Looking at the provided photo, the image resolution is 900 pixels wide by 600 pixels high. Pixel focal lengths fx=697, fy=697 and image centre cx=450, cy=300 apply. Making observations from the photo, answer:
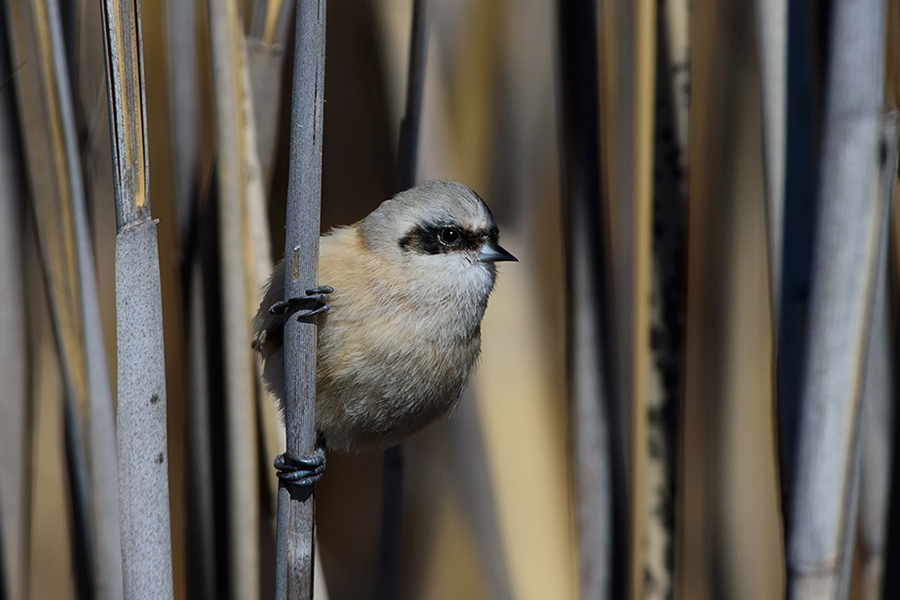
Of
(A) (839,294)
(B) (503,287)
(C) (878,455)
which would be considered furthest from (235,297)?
(C) (878,455)

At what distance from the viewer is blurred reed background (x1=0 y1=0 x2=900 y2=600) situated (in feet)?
3.70

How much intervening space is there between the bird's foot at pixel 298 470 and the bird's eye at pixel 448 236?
15.3 inches

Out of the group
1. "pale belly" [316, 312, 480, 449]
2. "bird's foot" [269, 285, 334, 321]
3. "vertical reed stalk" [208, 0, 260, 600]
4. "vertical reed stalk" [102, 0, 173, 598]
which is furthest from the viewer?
"vertical reed stalk" [208, 0, 260, 600]

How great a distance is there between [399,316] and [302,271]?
0.25 m

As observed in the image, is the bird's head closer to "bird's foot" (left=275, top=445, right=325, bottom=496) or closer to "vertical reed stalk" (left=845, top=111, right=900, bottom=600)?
"bird's foot" (left=275, top=445, right=325, bottom=496)

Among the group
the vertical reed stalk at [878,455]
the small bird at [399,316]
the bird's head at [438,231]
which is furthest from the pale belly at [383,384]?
the vertical reed stalk at [878,455]

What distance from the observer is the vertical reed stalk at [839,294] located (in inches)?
34.9

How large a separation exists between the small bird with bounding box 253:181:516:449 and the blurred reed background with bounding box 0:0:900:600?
0.20 metres

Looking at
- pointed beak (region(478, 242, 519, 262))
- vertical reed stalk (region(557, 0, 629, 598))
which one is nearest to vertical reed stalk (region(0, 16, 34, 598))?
pointed beak (region(478, 242, 519, 262))

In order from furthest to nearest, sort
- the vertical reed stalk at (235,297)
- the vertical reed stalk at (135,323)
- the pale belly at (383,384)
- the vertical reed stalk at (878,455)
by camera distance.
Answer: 1. the vertical reed stalk at (878,455)
2. the vertical reed stalk at (235,297)
3. the pale belly at (383,384)
4. the vertical reed stalk at (135,323)

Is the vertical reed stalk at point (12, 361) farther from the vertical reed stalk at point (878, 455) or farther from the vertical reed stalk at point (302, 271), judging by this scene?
the vertical reed stalk at point (878, 455)

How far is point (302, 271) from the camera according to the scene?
0.79 metres

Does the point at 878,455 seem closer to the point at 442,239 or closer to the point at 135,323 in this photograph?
the point at 442,239

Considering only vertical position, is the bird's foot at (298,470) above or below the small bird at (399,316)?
below
